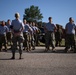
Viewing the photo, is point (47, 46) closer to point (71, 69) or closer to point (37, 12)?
point (71, 69)

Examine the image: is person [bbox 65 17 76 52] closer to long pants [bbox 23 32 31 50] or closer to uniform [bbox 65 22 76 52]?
uniform [bbox 65 22 76 52]

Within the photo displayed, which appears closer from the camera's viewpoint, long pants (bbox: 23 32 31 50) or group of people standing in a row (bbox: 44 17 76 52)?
group of people standing in a row (bbox: 44 17 76 52)

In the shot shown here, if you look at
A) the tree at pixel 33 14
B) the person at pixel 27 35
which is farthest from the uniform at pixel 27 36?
the tree at pixel 33 14

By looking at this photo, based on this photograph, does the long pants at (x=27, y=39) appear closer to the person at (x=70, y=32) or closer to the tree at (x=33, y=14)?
the person at (x=70, y=32)

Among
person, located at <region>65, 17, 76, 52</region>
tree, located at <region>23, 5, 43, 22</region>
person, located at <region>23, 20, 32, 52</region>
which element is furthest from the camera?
tree, located at <region>23, 5, 43, 22</region>

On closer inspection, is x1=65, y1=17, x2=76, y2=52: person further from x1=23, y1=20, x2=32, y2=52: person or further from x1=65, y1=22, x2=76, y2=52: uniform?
x1=23, y1=20, x2=32, y2=52: person

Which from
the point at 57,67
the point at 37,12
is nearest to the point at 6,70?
the point at 57,67

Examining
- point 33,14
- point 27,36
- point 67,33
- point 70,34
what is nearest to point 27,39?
point 27,36

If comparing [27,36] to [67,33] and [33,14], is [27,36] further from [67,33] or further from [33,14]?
[33,14]

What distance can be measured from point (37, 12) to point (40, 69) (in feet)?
382

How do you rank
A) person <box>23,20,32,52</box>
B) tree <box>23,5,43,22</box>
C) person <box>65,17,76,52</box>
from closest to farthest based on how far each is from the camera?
person <box>65,17,76,52</box>, person <box>23,20,32,52</box>, tree <box>23,5,43,22</box>

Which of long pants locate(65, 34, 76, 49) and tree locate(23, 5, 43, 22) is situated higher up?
tree locate(23, 5, 43, 22)

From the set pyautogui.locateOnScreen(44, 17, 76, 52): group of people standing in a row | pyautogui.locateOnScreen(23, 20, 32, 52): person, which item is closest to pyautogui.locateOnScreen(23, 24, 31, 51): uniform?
pyautogui.locateOnScreen(23, 20, 32, 52): person

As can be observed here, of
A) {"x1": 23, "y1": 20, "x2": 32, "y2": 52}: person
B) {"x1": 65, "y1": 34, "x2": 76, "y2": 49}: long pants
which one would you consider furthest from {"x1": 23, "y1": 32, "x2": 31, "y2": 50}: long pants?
{"x1": 65, "y1": 34, "x2": 76, "y2": 49}: long pants
